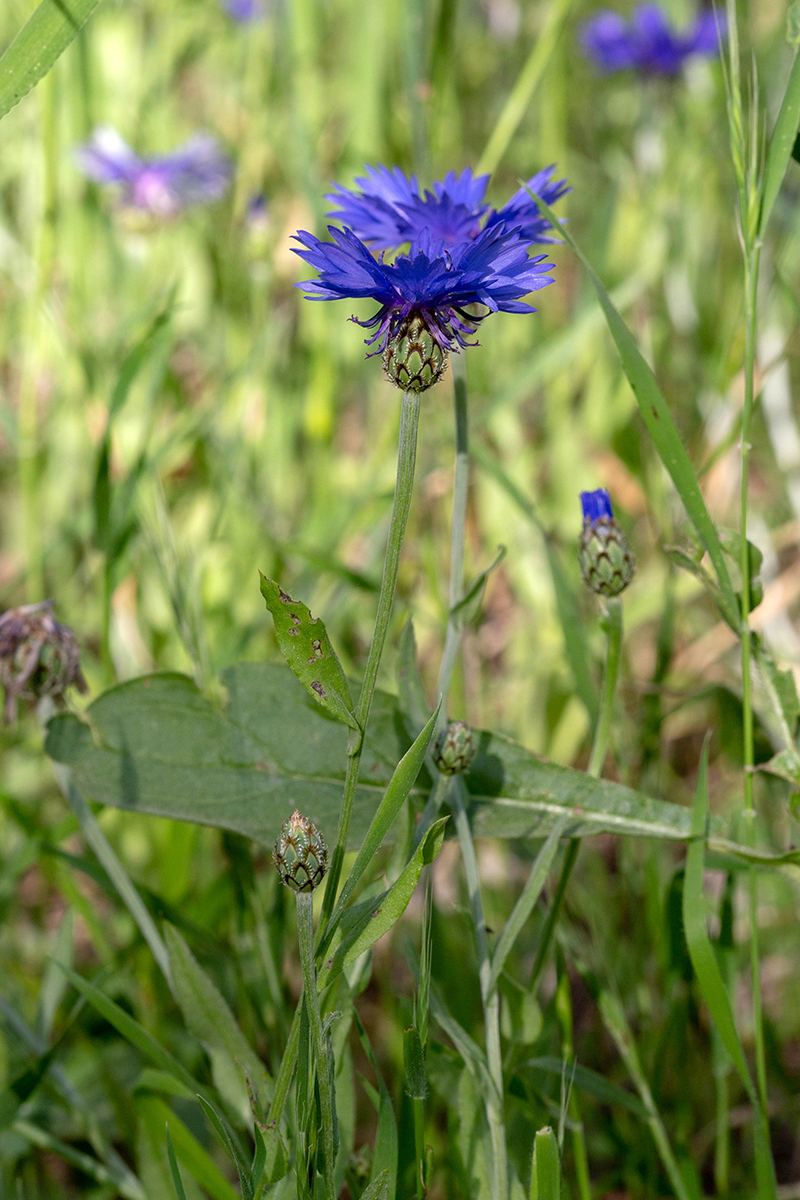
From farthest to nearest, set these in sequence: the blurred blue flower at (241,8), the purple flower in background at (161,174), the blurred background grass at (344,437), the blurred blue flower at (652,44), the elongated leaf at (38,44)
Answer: the blurred blue flower at (241,8) < the blurred blue flower at (652,44) < the purple flower in background at (161,174) < the blurred background grass at (344,437) < the elongated leaf at (38,44)

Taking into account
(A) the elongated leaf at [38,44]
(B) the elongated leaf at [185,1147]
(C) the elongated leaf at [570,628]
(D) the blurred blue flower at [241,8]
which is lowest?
(B) the elongated leaf at [185,1147]

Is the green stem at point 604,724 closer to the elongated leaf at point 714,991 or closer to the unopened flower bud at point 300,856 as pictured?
the elongated leaf at point 714,991

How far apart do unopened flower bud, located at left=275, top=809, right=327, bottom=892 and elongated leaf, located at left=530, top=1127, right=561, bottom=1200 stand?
0.43ft

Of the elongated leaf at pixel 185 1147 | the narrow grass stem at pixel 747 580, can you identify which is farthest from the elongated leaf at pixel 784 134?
the elongated leaf at pixel 185 1147

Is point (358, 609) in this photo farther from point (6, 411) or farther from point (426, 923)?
point (426, 923)

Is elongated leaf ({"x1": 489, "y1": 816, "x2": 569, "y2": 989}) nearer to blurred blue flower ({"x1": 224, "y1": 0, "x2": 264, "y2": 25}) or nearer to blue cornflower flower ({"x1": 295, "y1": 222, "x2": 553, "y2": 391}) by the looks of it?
blue cornflower flower ({"x1": 295, "y1": 222, "x2": 553, "y2": 391})

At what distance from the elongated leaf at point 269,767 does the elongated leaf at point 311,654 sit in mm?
130

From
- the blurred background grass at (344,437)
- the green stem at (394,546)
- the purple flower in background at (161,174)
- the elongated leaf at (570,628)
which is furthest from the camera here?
the purple flower in background at (161,174)

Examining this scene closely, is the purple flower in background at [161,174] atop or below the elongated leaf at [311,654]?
atop

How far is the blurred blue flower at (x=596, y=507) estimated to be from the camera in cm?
52

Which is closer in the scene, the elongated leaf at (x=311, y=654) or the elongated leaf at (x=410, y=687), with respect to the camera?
the elongated leaf at (x=311, y=654)

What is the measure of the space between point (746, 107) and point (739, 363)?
722 mm

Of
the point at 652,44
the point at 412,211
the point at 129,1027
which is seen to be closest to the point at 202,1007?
the point at 129,1027

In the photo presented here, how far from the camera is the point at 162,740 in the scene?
0.55 meters
